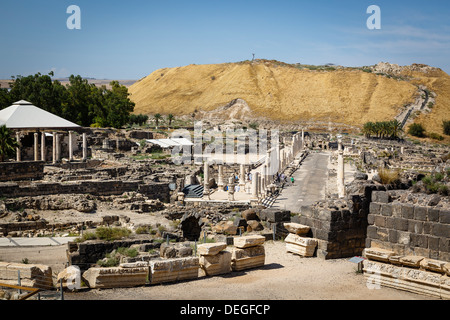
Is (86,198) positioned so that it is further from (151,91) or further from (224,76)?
(151,91)

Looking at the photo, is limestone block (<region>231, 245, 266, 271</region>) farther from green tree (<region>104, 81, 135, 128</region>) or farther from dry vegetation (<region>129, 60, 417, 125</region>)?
dry vegetation (<region>129, 60, 417, 125</region>)

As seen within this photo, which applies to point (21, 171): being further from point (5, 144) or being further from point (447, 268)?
point (447, 268)

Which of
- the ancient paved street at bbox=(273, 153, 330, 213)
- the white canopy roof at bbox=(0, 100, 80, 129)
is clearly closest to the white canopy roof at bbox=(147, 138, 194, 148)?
the white canopy roof at bbox=(0, 100, 80, 129)

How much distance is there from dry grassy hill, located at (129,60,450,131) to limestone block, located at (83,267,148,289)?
101106mm

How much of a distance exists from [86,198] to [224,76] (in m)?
129

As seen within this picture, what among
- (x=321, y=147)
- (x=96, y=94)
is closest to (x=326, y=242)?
(x=96, y=94)

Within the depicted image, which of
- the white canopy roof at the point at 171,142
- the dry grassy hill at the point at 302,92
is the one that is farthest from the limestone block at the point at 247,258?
the dry grassy hill at the point at 302,92

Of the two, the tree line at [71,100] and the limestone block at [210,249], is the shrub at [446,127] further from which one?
the limestone block at [210,249]

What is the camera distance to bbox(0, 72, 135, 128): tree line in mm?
56500

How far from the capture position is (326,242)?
38.1 ft

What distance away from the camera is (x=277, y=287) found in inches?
356

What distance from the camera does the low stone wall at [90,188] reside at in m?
21.3

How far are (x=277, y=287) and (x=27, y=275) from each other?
14.6 ft

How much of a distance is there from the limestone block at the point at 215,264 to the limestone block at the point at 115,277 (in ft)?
4.18
